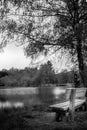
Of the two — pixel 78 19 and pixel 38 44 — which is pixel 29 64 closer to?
pixel 38 44

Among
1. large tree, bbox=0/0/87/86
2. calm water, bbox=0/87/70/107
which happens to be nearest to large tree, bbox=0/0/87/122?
large tree, bbox=0/0/87/86

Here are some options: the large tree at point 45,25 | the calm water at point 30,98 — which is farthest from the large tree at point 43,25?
the calm water at point 30,98

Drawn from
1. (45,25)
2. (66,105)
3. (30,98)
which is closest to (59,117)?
(66,105)

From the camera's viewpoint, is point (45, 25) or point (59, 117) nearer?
point (59, 117)

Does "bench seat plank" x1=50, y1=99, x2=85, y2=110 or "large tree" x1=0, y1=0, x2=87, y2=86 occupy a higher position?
"large tree" x1=0, y1=0, x2=87, y2=86

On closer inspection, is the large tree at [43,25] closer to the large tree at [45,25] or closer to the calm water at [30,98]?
the large tree at [45,25]

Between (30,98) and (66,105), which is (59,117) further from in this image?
(30,98)

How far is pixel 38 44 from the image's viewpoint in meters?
5.95

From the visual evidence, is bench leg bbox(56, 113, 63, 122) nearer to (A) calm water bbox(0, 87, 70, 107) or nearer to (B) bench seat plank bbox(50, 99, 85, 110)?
(B) bench seat plank bbox(50, 99, 85, 110)

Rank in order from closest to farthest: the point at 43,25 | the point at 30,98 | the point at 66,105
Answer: the point at 66,105 → the point at 43,25 → the point at 30,98

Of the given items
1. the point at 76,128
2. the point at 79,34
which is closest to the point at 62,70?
the point at 79,34

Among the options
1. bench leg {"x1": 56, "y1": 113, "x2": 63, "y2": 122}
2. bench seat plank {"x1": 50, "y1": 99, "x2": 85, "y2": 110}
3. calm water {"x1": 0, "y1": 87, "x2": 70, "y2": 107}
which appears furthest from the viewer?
calm water {"x1": 0, "y1": 87, "x2": 70, "y2": 107}

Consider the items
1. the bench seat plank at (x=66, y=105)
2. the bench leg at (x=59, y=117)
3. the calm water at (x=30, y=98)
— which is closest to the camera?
the bench seat plank at (x=66, y=105)

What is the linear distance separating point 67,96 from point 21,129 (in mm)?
1538
